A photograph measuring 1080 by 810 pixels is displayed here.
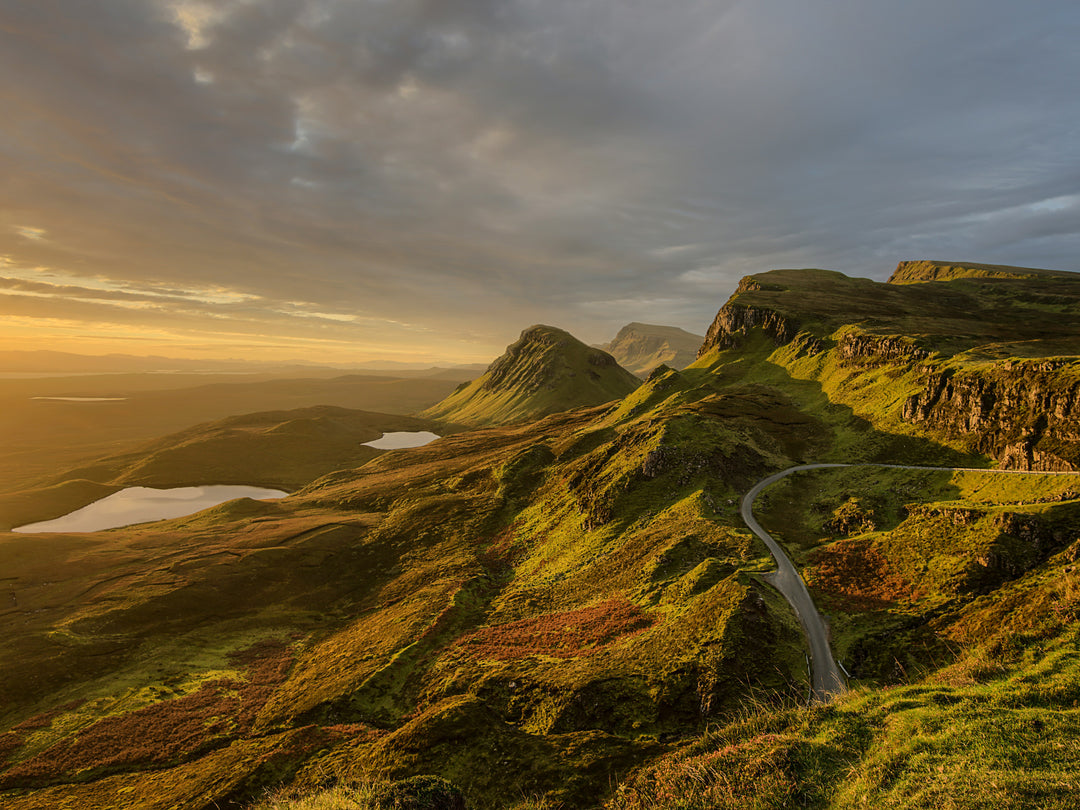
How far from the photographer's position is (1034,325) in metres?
108

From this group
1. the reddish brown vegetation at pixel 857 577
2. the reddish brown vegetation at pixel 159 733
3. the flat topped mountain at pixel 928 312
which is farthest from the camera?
the flat topped mountain at pixel 928 312

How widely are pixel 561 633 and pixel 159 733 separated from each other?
39.5 m

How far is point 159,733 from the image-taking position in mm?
40406

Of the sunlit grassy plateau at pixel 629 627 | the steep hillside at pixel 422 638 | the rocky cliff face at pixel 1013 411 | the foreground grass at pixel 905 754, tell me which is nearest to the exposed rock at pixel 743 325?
the sunlit grassy plateau at pixel 629 627

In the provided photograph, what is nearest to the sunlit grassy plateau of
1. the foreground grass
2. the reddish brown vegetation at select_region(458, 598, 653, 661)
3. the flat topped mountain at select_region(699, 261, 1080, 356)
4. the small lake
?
the foreground grass

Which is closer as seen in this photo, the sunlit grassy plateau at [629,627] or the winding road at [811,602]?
the sunlit grassy plateau at [629,627]

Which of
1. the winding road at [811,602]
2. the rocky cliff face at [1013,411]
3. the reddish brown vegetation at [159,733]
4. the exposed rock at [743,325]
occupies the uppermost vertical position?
the exposed rock at [743,325]

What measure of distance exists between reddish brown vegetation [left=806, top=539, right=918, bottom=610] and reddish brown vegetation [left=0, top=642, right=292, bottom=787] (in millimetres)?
56231

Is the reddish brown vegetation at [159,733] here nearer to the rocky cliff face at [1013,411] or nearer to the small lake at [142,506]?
the rocky cliff face at [1013,411]

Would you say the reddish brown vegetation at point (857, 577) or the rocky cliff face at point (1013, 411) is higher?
the rocky cliff face at point (1013, 411)

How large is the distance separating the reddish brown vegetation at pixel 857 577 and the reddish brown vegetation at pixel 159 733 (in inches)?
2214

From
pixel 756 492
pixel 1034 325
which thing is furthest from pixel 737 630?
pixel 1034 325

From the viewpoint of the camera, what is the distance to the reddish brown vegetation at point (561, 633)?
39938 millimetres

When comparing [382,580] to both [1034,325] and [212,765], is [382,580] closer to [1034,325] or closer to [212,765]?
[212,765]
